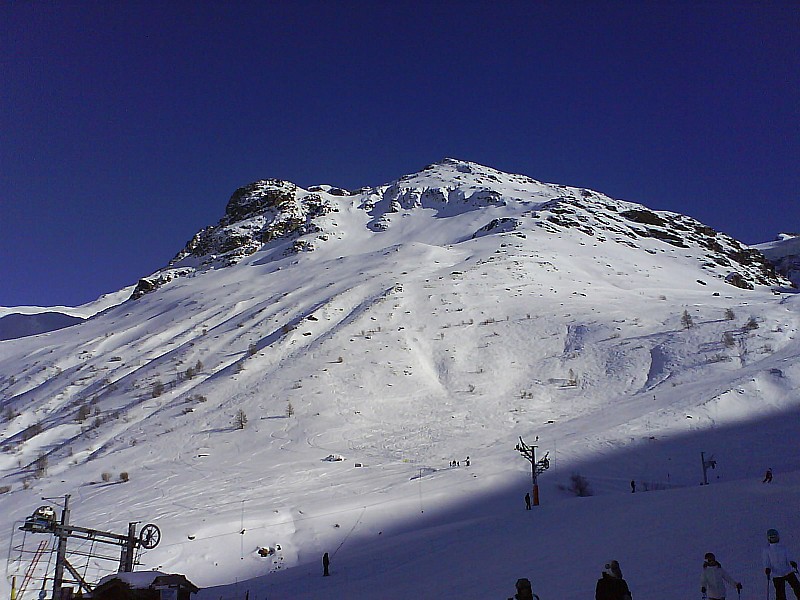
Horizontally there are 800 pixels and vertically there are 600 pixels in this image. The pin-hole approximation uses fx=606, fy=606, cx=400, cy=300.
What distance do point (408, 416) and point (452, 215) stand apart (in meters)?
72.3

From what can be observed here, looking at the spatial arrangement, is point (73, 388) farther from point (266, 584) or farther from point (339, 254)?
point (339, 254)

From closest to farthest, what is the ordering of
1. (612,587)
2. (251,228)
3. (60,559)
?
(612,587) < (60,559) < (251,228)

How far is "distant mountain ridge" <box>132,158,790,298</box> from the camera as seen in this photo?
78.8m

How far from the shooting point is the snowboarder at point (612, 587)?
21.9 feet

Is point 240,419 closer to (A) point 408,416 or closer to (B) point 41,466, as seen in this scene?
(A) point 408,416

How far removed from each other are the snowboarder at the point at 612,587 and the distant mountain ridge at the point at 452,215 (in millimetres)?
66406

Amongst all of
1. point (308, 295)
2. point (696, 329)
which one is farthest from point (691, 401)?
point (308, 295)

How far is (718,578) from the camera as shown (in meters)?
7.05

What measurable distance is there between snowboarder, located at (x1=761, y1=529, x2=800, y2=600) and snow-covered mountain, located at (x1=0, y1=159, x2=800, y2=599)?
6.30 feet

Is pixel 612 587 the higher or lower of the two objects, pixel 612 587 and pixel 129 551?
the higher

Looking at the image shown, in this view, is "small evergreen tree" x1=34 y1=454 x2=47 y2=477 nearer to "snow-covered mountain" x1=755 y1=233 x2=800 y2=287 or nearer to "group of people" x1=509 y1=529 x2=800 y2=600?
"group of people" x1=509 y1=529 x2=800 y2=600

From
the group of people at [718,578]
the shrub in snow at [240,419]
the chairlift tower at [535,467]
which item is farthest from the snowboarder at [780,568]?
the shrub in snow at [240,419]

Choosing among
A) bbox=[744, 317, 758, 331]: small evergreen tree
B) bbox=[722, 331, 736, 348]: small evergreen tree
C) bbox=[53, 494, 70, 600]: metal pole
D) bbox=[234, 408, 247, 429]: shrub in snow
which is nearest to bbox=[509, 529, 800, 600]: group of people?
bbox=[53, 494, 70, 600]: metal pole

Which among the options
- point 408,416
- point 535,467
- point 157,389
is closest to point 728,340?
point 408,416
